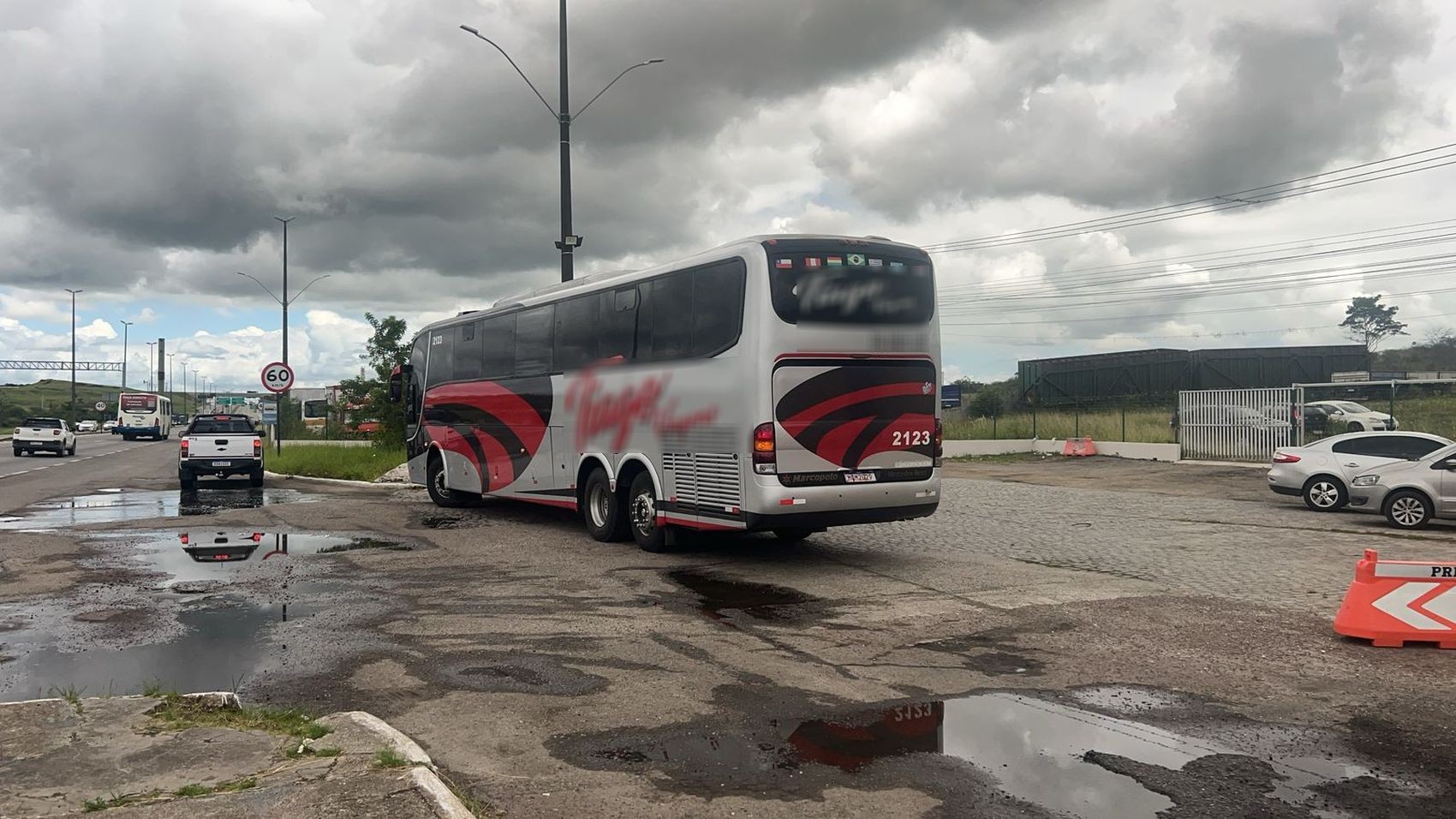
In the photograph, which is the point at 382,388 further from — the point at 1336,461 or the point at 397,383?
the point at 1336,461

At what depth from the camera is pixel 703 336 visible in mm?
11773

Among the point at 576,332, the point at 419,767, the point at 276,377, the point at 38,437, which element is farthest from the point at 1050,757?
the point at 38,437

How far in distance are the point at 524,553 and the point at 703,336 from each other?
3539mm

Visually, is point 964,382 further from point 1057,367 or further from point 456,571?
point 456,571

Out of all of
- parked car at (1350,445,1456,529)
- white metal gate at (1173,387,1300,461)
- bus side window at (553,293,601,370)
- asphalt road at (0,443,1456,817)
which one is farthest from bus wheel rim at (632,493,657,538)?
white metal gate at (1173,387,1300,461)

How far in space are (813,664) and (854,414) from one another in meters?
4.61

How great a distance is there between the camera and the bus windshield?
65.6 meters

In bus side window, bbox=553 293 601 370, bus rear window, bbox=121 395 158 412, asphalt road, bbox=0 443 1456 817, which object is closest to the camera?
asphalt road, bbox=0 443 1456 817

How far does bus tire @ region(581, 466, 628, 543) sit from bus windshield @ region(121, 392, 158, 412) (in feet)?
202

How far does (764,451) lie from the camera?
35.6 feet

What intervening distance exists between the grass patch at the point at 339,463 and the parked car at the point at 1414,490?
21.4m

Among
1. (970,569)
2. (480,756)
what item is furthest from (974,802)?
(970,569)

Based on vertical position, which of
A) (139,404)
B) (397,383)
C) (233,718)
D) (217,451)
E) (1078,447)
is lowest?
(233,718)

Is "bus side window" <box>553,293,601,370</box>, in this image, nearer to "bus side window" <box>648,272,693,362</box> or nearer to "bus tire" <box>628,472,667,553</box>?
"bus side window" <box>648,272,693,362</box>
